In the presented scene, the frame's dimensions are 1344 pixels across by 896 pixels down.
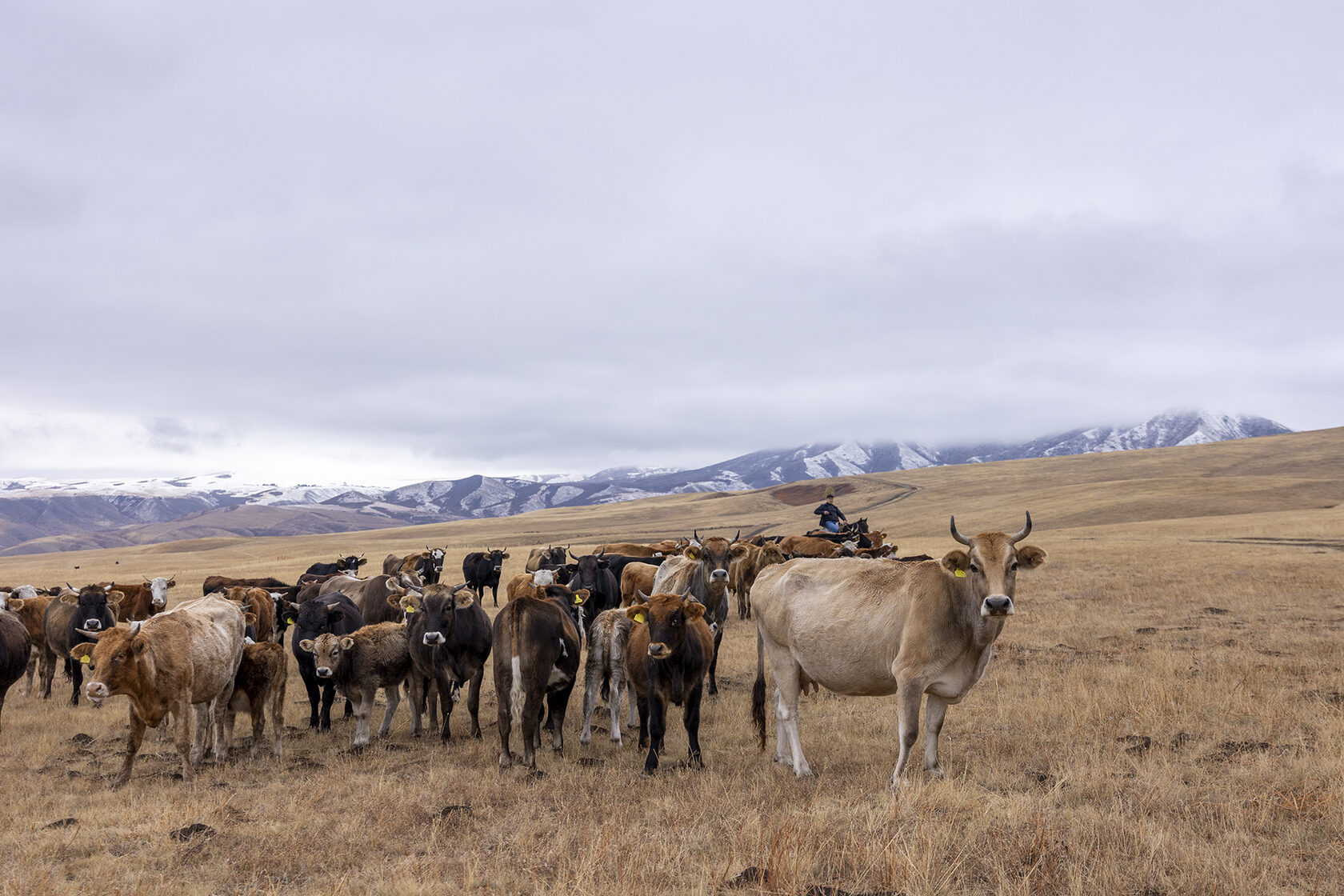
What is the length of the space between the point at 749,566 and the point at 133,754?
551 inches

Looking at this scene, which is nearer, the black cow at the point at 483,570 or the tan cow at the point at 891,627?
the tan cow at the point at 891,627

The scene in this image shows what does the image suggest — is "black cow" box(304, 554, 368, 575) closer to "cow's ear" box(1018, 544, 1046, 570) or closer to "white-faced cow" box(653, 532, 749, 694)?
"white-faced cow" box(653, 532, 749, 694)

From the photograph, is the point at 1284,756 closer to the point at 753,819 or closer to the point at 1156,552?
the point at 753,819

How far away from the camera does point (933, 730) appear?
25.6 feet

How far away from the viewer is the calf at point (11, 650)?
11.4 meters

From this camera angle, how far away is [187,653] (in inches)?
357

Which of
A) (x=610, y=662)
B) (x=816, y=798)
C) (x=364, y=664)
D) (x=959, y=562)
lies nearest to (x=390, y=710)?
(x=364, y=664)

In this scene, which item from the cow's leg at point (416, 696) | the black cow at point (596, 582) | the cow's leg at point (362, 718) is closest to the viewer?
the cow's leg at point (362, 718)

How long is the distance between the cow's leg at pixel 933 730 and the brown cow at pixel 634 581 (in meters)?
9.26

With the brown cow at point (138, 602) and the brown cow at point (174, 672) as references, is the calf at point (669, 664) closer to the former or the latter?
the brown cow at point (174, 672)

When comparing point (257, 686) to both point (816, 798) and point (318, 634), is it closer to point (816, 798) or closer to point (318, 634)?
point (318, 634)

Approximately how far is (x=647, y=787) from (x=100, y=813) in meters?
5.24

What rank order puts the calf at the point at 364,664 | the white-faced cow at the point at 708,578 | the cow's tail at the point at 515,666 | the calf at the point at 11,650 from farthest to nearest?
the white-faced cow at the point at 708,578
the calf at the point at 11,650
the calf at the point at 364,664
the cow's tail at the point at 515,666

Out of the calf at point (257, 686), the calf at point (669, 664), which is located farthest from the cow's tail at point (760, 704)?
the calf at point (257, 686)
